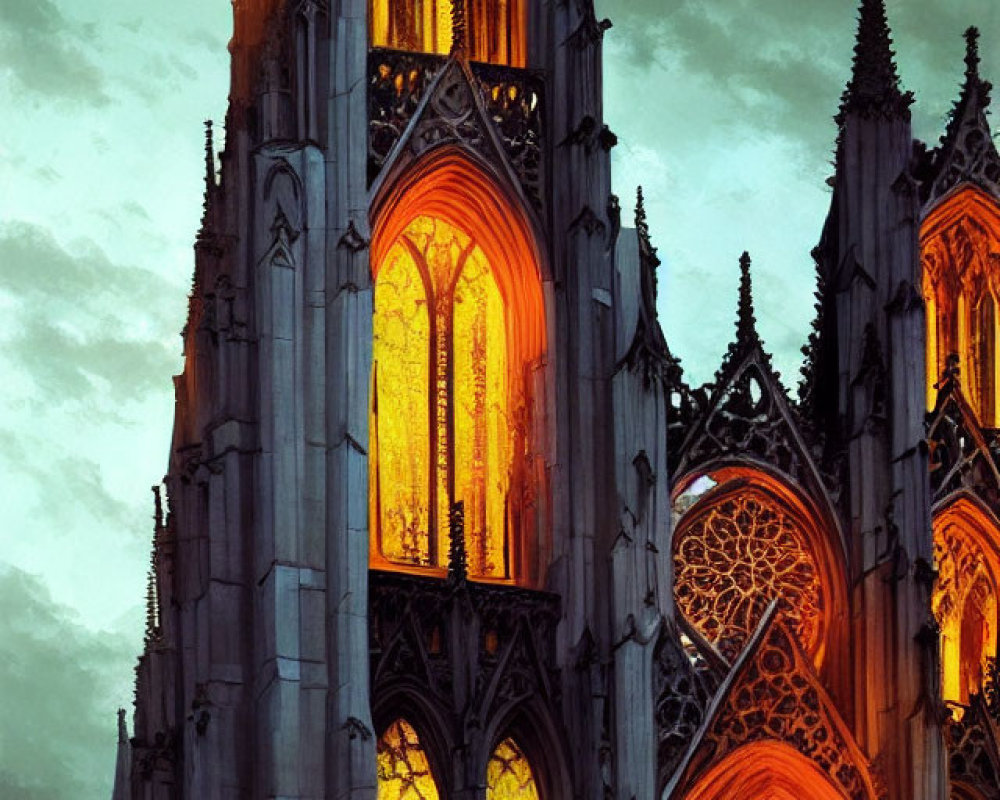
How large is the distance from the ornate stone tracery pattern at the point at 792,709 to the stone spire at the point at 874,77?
583 centimetres

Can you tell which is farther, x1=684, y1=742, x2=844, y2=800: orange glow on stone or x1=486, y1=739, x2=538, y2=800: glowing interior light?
x1=684, y1=742, x2=844, y2=800: orange glow on stone

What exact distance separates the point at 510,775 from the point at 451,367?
421 cm

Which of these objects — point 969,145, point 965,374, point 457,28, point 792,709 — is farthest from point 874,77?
point 792,709

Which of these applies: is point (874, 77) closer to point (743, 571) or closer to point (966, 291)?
point (966, 291)

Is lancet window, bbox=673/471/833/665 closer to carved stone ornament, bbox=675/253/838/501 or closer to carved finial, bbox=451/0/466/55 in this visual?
carved stone ornament, bbox=675/253/838/501

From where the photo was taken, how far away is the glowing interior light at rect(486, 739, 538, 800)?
40281mm

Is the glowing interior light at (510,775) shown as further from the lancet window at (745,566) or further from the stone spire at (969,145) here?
the stone spire at (969,145)

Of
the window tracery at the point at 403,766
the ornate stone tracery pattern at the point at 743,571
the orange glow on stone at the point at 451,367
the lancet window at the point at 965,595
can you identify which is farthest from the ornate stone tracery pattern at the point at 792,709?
the window tracery at the point at 403,766

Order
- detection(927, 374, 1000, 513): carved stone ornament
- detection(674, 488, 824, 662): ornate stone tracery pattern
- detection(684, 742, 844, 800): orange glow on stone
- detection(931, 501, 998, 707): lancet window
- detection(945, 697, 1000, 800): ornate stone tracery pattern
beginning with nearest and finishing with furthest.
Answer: detection(684, 742, 844, 800): orange glow on stone, detection(674, 488, 824, 662): ornate stone tracery pattern, detection(945, 697, 1000, 800): ornate stone tracery pattern, detection(927, 374, 1000, 513): carved stone ornament, detection(931, 501, 998, 707): lancet window

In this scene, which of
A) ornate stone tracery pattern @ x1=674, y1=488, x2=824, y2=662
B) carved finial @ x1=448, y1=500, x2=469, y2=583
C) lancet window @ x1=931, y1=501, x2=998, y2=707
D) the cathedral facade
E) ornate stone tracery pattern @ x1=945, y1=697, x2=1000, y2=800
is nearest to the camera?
the cathedral facade

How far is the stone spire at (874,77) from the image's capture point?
4400 cm

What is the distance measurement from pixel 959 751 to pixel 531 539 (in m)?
5.39

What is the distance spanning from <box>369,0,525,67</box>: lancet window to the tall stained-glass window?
188 cm

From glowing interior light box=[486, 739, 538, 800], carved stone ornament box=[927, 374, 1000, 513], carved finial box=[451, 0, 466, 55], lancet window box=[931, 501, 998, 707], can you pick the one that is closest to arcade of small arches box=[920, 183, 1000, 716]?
lancet window box=[931, 501, 998, 707]
